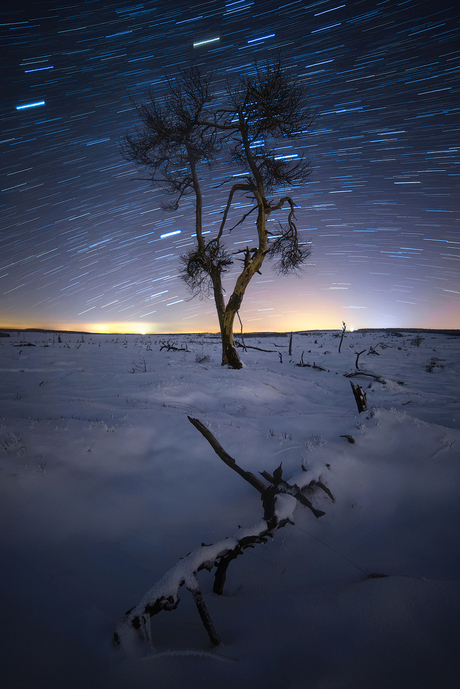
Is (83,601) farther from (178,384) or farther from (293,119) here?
(293,119)

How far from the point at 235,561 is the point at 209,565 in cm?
58

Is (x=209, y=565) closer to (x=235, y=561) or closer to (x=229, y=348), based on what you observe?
(x=235, y=561)

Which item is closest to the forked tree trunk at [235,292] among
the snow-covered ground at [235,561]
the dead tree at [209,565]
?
the snow-covered ground at [235,561]

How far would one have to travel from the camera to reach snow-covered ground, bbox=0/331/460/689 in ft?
3.33

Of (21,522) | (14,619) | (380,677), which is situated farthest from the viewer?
(21,522)

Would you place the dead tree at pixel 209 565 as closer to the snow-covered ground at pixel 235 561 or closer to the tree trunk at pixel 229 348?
the snow-covered ground at pixel 235 561

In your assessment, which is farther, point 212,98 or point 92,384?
point 212,98

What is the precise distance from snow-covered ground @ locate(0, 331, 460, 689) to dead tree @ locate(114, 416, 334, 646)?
9cm

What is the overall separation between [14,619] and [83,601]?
0.29 metres

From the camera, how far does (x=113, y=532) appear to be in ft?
6.28

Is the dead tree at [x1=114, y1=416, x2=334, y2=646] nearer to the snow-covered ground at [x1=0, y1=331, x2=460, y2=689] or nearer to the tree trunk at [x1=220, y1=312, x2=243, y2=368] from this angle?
the snow-covered ground at [x1=0, y1=331, x2=460, y2=689]

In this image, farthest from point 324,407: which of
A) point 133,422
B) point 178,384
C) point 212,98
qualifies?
point 212,98

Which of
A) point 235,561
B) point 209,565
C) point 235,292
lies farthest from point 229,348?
point 209,565

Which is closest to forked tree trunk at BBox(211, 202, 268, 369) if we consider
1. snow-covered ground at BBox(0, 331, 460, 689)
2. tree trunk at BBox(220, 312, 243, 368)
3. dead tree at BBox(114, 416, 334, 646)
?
tree trunk at BBox(220, 312, 243, 368)
